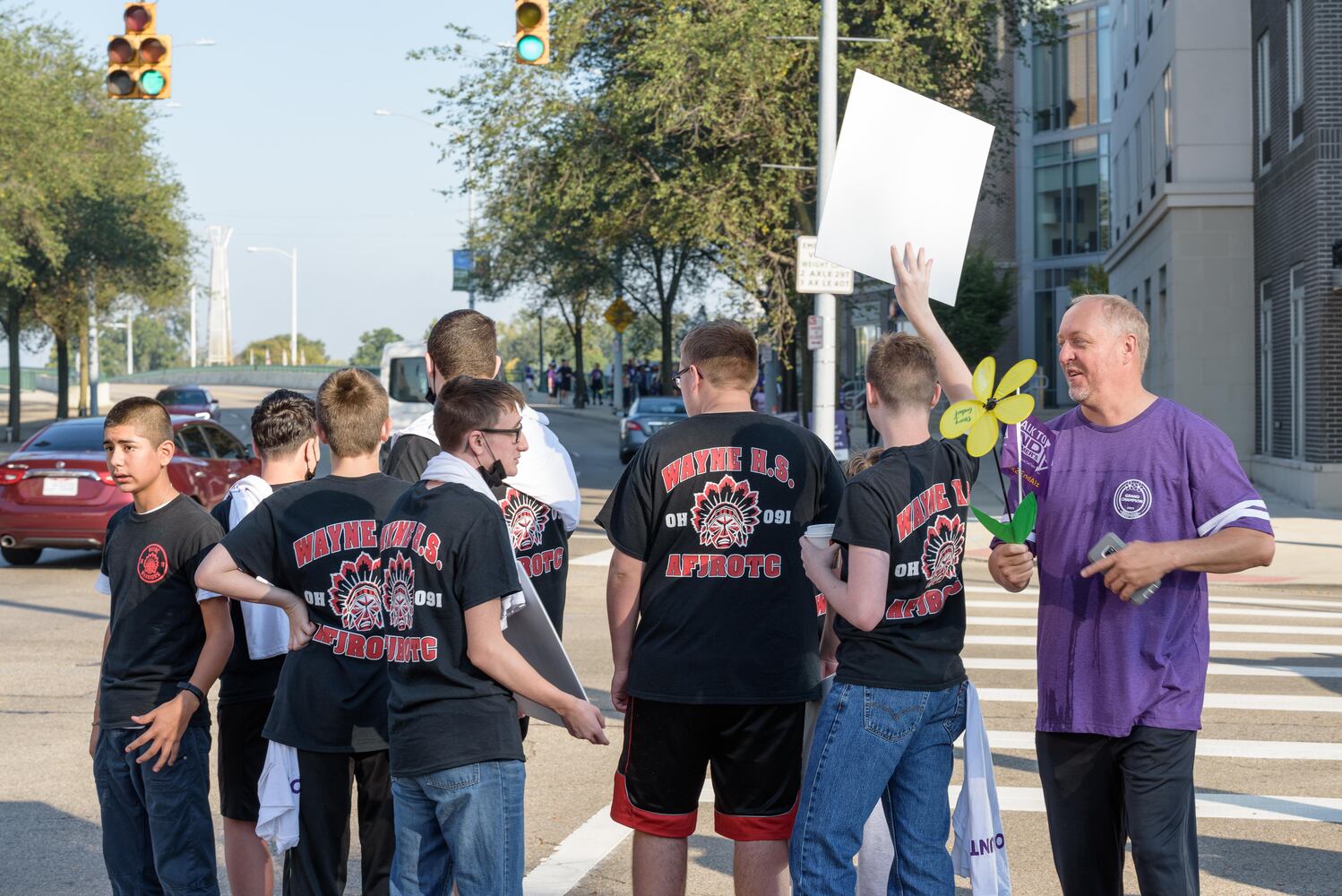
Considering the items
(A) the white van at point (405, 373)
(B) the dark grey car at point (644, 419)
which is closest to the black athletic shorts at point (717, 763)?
(A) the white van at point (405, 373)

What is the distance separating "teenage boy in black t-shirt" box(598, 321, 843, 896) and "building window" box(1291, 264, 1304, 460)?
21.0 meters

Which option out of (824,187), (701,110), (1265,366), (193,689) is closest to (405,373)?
(701,110)

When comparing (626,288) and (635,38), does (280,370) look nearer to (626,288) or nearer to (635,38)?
(626,288)

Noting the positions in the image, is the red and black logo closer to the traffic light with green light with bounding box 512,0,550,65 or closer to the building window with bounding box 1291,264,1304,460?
the traffic light with green light with bounding box 512,0,550,65

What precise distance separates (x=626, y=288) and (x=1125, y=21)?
22742 mm

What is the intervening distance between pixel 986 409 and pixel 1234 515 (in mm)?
752

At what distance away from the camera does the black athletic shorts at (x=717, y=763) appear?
4.39 meters

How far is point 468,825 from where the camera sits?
3.76 metres

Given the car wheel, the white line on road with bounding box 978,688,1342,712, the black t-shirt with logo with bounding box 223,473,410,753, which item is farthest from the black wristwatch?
the car wheel

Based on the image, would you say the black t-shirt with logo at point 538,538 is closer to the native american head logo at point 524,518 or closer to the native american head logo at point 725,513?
the native american head logo at point 524,518

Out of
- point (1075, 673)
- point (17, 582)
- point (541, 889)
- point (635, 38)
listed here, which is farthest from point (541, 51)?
point (635, 38)

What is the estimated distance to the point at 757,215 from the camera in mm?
26578

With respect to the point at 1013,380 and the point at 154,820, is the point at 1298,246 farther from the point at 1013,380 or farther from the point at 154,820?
the point at 154,820

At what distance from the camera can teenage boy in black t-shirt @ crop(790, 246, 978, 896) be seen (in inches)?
159
